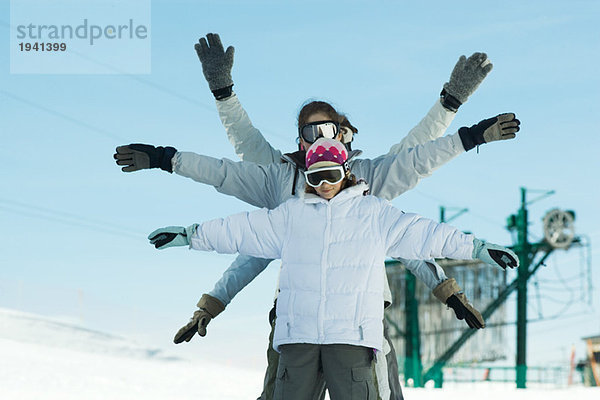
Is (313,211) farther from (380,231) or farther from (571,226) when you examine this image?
(571,226)

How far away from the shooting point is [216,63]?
15.9ft

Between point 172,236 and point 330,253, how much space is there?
0.75 m

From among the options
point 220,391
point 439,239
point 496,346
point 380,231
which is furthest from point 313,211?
point 496,346

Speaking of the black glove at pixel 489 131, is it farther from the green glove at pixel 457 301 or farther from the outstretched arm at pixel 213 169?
the outstretched arm at pixel 213 169

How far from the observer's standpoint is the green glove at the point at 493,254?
137 inches

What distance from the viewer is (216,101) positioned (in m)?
4.83

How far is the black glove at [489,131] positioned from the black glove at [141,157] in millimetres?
1560

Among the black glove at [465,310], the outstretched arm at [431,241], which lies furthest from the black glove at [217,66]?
the black glove at [465,310]

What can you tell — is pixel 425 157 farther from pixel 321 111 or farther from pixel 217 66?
pixel 217 66

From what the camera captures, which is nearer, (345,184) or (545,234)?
(345,184)

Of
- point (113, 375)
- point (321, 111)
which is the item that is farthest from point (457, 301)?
point (113, 375)

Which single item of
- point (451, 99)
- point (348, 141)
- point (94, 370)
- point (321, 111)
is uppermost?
point (451, 99)

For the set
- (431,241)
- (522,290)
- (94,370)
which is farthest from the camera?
(522,290)

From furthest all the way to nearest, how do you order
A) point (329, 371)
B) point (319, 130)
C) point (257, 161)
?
point (257, 161) → point (319, 130) → point (329, 371)
